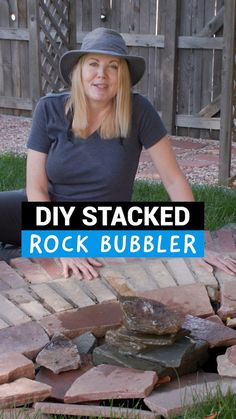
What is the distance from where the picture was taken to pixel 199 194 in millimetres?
4910

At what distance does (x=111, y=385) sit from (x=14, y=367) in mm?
305

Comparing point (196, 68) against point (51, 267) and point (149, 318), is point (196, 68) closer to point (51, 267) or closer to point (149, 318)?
point (51, 267)

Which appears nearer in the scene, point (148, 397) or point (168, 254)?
point (148, 397)

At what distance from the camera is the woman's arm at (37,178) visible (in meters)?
3.03

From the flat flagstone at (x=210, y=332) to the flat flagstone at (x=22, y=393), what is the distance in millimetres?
567

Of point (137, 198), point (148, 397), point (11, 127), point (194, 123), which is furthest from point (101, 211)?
point (11, 127)

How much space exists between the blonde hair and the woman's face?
2cm

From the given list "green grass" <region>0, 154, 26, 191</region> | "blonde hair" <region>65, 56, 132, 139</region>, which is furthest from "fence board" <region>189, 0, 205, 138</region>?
"blonde hair" <region>65, 56, 132, 139</region>

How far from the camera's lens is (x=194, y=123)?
8.10m

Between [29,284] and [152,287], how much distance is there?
1.56 feet

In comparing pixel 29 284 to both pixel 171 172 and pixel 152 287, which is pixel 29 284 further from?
pixel 171 172

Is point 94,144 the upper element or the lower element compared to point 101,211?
upper

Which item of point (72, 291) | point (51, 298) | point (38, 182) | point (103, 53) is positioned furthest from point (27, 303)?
point (103, 53)

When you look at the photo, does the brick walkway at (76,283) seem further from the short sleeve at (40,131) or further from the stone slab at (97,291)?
the short sleeve at (40,131)
